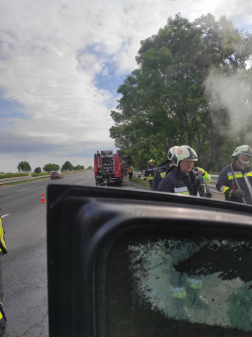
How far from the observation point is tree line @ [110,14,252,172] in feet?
59.6

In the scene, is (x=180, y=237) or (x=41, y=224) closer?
(x=180, y=237)

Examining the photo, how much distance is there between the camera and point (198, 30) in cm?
1952

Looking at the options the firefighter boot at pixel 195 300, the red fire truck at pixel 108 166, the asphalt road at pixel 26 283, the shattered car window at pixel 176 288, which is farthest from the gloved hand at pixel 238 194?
the red fire truck at pixel 108 166

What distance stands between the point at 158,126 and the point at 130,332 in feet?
67.4

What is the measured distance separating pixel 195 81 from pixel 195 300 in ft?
68.6

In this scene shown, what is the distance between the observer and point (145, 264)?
32.5 inches

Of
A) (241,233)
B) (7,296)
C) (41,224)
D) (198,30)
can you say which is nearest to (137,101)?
(198,30)

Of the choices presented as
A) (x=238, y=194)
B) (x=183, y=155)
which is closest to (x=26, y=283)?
(x=183, y=155)

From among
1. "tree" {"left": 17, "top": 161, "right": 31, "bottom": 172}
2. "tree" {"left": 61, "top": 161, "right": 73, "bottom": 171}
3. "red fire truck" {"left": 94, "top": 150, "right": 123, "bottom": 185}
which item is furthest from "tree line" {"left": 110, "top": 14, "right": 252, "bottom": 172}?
"tree" {"left": 61, "top": 161, "right": 73, "bottom": 171}

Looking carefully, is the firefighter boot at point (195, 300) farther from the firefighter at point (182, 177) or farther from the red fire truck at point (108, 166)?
the red fire truck at point (108, 166)

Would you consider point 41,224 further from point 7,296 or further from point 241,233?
point 241,233

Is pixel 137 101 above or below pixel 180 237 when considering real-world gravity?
above

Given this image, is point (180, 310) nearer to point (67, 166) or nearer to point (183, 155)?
point (183, 155)

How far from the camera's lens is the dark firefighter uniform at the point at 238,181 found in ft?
13.2
